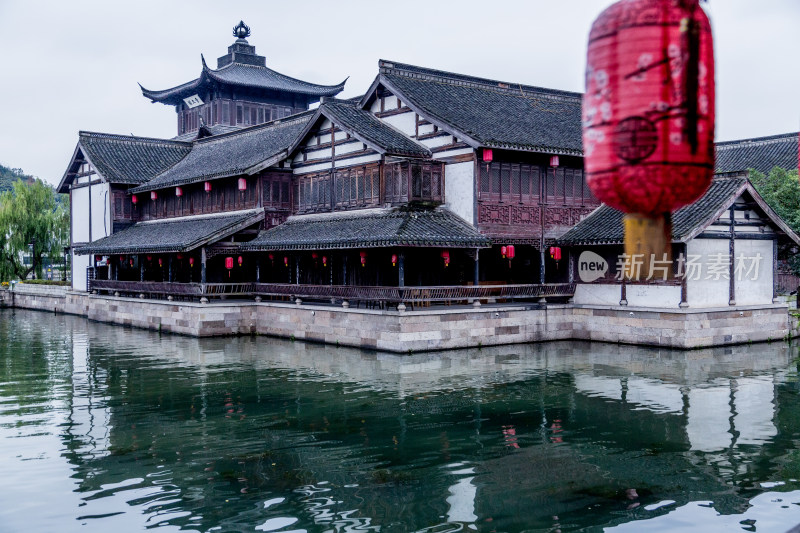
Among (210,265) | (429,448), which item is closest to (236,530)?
(429,448)

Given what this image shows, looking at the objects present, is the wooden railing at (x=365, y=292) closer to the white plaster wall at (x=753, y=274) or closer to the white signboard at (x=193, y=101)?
the white plaster wall at (x=753, y=274)

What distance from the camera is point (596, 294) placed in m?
28.8

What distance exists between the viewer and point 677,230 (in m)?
25.2

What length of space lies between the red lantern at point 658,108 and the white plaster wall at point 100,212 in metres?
40.4

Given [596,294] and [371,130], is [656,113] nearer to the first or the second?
[596,294]

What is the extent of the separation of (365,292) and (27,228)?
3338 centimetres

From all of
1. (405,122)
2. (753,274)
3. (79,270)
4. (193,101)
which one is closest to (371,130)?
(405,122)

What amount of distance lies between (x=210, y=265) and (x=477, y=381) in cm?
1858

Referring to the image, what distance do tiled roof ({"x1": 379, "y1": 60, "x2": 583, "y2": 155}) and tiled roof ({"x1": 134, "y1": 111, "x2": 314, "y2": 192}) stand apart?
18.9 feet

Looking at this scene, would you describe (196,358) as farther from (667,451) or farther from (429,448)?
(667,451)

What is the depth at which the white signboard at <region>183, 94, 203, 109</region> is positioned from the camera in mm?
55731

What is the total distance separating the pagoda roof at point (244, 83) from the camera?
5288cm

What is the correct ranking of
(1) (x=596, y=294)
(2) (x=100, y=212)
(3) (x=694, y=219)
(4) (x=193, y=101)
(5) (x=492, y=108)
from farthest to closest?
(4) (x=193, y=101)
(2) (x=100, y=212)
(5) (x=492, y=108)
(1) (x=596, y=294)
(3) (x=694, y=219)

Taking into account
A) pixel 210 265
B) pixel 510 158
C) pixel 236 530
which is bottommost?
pixel 236 530
